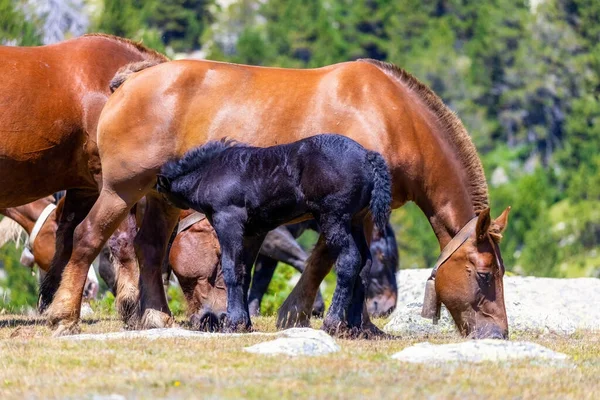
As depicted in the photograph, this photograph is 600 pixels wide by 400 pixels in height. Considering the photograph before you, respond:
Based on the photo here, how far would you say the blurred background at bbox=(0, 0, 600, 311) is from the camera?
162ft

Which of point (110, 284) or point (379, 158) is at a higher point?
point (379, 158)

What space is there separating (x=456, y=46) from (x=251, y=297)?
83.7 metres

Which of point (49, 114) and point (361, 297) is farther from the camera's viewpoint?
point (49, 114)

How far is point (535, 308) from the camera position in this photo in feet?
41.9

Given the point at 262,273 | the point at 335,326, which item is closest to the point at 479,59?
the point at 262,273

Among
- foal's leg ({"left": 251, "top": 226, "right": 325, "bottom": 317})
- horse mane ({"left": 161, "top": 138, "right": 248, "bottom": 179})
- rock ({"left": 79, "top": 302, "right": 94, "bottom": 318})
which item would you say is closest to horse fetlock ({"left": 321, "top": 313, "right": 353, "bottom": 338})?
horse mane ({"left": 161, "top": 138, "right": 248, "bottom": 179})

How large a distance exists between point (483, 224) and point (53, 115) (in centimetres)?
393

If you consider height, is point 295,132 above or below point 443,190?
above

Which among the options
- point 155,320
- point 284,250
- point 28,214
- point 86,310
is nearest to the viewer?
point 155,320

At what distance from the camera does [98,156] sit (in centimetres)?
1126

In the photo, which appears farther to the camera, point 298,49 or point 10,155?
point 298,49

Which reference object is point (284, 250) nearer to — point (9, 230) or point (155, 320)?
point (9, 230)

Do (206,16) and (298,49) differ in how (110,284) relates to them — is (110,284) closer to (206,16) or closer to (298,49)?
(298,49)

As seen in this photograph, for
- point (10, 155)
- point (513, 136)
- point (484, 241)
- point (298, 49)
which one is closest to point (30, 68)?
point (10, 155)
